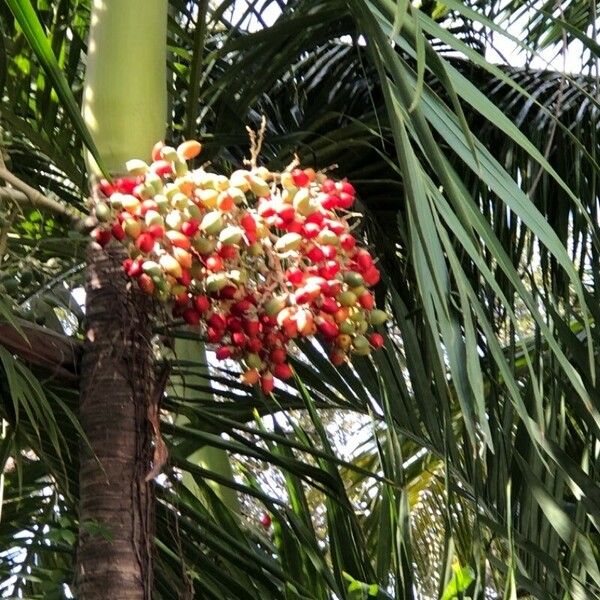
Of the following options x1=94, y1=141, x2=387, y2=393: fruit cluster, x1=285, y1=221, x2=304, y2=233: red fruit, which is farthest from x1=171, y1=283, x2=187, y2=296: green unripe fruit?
x1=285, y1=221, x2=304, y2=233: red fruit

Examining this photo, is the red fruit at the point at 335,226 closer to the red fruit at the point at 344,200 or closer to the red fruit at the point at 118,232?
the red fruit at the point at 344,200

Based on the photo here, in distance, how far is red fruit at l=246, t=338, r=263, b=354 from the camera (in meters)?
1.00

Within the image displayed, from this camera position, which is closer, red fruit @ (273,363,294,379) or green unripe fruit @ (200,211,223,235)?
green unripe fruit @ (200,211,223,235)

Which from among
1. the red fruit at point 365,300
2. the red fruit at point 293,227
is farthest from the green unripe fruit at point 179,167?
the red fruit at point 365,300

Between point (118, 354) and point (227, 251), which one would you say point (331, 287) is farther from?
point (118, 354)

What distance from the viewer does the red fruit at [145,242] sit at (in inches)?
36.6

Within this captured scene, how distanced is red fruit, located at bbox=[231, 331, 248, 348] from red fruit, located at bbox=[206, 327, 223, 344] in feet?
0.04

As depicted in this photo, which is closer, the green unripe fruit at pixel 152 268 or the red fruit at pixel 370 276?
the green unripe fruit at pixel 152 268

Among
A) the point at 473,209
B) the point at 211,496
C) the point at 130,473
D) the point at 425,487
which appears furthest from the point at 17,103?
the point at 425,487

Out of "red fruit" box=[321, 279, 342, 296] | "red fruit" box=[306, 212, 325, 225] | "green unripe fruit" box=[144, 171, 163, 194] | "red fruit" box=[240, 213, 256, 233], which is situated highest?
"green unripe fruit" box=[144, 171, 163, 194]

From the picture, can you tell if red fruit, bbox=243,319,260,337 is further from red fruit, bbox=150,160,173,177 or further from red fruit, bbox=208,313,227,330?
red fruit, bbox=150,160,173,177

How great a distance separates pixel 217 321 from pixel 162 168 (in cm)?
14

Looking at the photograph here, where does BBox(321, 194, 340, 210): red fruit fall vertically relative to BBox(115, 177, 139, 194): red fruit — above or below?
below

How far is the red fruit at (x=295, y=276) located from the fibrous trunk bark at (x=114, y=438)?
149 mm
